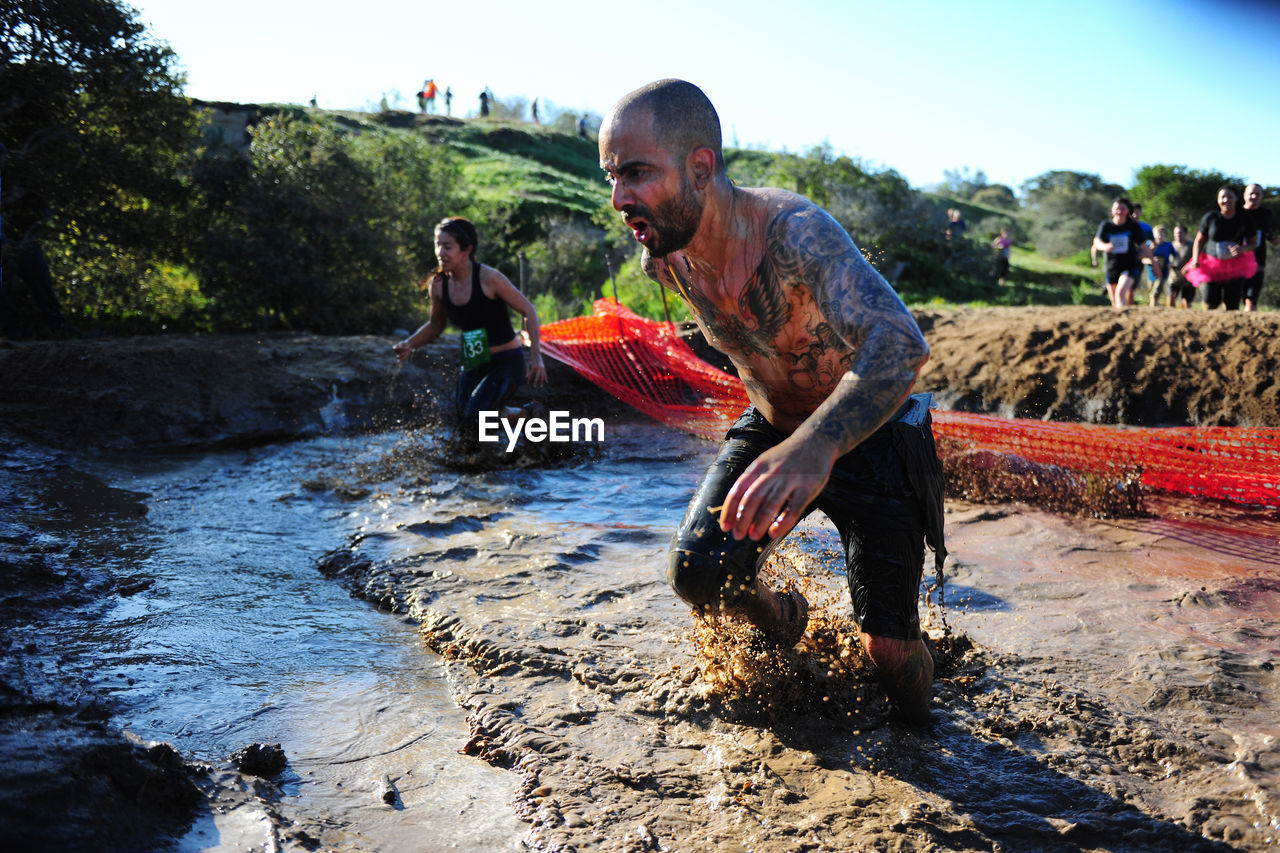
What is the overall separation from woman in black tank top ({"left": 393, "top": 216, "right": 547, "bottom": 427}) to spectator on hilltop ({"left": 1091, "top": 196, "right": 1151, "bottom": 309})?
705 centimetres

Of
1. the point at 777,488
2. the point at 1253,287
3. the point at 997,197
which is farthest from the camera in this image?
the point at 997,197

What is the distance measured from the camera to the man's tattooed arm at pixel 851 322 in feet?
6.69

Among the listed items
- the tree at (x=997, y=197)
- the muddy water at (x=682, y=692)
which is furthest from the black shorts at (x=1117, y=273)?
the tree at (x=997, y=197)

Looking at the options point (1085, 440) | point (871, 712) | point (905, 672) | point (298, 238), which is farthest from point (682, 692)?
point (298, 238)

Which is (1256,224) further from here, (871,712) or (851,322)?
(851,322)

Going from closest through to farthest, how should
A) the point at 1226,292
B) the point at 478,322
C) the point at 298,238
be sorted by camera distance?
the point at 478,322 < the point at 1226,292 < the point at 298,238

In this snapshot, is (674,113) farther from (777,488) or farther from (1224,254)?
(1224,254)

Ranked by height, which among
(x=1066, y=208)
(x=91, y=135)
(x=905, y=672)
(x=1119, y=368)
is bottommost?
(x=905, y=672)

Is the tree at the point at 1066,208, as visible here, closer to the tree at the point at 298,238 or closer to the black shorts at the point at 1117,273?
the black shorts at the point at 1117,273

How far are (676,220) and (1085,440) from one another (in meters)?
3.90

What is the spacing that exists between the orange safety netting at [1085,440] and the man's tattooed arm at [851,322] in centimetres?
359

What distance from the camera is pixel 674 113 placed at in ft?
7.88

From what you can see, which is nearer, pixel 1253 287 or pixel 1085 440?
pixel 1085 440

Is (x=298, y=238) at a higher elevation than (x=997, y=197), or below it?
below
